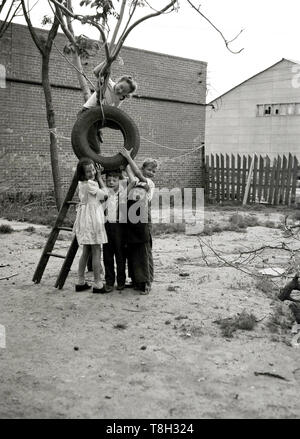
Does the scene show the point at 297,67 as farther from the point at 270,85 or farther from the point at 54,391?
the point at 54,391

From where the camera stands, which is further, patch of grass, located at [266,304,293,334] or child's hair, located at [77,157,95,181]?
child's hair, located at [77,157,95,181]

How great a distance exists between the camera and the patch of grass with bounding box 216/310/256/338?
4749mm

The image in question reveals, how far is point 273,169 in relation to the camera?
1666cm

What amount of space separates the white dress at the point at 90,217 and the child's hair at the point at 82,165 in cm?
8

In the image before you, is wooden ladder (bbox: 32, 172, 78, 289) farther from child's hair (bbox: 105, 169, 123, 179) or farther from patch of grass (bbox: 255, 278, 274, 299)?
patch of grass (bbox: 255, 278, 274, 299)

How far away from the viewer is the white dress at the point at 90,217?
5.86m

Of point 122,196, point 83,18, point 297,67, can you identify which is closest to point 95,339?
point 122,196

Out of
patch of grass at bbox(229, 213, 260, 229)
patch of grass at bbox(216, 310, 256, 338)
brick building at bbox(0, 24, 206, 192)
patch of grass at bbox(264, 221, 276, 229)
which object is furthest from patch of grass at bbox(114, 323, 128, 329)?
brick building at bbox(0, 24, 206, 192)

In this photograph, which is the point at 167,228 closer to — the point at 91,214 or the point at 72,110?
the point at 91,214

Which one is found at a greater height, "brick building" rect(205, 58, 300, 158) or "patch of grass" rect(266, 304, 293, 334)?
"brick building" rect(205, 58, 300, 158)

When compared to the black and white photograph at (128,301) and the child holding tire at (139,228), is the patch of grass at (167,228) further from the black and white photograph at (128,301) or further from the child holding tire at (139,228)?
the child holding tire at (139,228)

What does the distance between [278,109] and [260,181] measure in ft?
48.0

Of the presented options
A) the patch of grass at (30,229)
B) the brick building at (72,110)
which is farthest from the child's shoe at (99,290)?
the brick building at (72,110)

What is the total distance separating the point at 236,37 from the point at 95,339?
3625 mm
